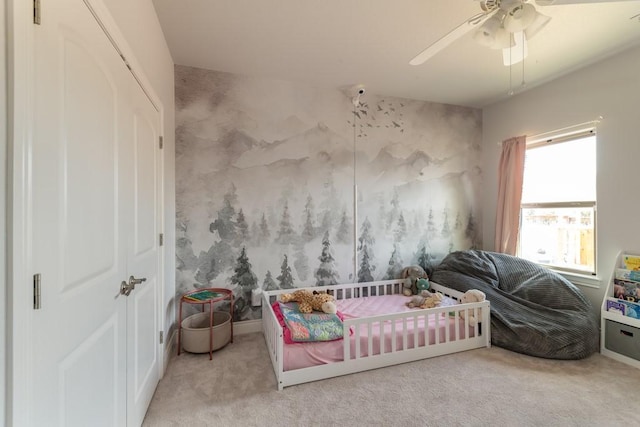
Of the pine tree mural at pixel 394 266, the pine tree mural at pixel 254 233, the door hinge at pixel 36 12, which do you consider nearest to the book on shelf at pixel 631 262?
the pine tree mural at pixel 394 266

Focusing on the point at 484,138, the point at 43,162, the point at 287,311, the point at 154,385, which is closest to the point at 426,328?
the point at 287,311

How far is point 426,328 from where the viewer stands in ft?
7.28

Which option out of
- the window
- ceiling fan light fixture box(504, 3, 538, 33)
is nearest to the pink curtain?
the window

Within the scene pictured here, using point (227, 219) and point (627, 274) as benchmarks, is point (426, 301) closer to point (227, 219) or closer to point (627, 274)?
point (627, 274)

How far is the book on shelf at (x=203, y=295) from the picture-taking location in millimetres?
2270

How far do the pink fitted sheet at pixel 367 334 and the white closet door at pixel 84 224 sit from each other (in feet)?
→ 3.18

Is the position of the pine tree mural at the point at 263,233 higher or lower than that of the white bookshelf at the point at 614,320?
higher

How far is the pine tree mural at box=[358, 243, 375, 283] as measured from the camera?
308 centimetres

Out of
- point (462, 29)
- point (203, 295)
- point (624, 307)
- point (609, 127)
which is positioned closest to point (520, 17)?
point (462, 29)

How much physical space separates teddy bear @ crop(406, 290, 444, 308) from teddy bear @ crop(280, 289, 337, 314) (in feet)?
2.80

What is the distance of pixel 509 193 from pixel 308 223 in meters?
2.37

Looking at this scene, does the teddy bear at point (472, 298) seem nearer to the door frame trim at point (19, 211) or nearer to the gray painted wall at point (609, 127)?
the gray painted wall at point (609, 127)

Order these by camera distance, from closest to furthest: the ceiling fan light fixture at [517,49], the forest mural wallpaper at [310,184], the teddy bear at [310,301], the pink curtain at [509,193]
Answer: the ceiling fan light fixture at [517,49] → the teddy bear at [310,301] → the forest mural wallpaper at [310,184] → the pink curtain at [509,193]

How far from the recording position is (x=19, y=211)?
67 cm
